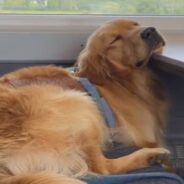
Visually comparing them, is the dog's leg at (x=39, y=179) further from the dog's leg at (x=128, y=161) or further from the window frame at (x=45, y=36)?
the window frame at (x=45, y=36)

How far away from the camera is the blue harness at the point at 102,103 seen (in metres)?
1.71

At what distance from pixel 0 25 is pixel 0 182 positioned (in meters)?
1.35

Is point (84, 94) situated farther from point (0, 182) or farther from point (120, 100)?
point (0, 182)

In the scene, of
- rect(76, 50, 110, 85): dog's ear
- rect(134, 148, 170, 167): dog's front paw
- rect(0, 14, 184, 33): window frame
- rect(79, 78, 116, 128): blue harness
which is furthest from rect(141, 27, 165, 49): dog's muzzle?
rect(0, 14, 184, 33): window frame

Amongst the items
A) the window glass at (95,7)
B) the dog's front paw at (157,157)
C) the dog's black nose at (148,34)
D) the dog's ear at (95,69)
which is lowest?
the dog's front paw at (157,157)

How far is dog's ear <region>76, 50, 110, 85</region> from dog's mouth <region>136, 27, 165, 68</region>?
0.45 ft

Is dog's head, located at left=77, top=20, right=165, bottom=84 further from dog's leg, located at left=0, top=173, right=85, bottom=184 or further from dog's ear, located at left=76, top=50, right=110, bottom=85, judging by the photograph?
dog's leg, located at left=0, top=173, right=85, bottom=184

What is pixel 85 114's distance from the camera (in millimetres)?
1622

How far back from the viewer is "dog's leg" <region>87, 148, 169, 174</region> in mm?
1527

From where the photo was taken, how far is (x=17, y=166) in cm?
139

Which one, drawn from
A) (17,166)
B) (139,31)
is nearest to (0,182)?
(17,166)

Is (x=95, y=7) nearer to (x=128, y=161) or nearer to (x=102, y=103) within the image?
(x=102, y=103)

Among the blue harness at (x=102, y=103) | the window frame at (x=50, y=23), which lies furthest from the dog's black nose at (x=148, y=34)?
the window frame at (x=50, y=23)

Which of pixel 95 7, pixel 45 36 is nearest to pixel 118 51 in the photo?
pixel 45 36
